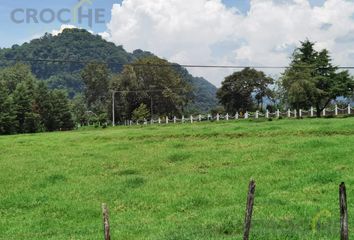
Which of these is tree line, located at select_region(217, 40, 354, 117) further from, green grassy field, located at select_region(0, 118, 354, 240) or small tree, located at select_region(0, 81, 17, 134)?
small tree, located at select_region(0, 81, 17, 134)

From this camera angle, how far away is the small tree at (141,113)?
106 m

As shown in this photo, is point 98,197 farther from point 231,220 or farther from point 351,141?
point 351,141

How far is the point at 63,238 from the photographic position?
14266mm

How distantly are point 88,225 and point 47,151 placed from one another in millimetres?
20868

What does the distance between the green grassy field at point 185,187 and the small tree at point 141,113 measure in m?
70.3

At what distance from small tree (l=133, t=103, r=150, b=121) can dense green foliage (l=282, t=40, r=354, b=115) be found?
126 feet

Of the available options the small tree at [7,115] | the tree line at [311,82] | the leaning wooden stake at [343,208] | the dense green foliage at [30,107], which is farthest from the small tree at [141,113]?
the leaning wooden stake at [343,208]

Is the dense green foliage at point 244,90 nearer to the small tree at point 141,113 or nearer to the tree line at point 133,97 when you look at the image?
the tree line at point 133,97

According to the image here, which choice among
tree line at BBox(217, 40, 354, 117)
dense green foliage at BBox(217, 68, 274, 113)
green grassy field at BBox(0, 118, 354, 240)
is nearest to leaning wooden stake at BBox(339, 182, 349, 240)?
green grassy field at BBox(0, 118, 354, 240)

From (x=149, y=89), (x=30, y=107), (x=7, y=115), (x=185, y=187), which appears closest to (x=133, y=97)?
(x=149, y=89)

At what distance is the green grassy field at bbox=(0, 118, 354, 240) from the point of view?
14547mm

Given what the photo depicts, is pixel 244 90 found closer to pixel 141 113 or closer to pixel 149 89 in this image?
pixel 149 89

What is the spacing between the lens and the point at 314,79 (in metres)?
71.2

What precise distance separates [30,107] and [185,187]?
271 feet
